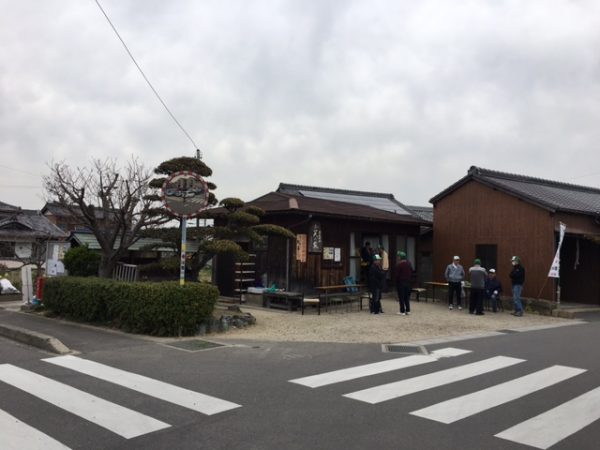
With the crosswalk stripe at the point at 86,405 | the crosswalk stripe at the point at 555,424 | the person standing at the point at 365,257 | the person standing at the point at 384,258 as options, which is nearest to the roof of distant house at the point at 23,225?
the person standing at the point at 365,257

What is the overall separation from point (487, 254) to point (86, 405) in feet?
48.2

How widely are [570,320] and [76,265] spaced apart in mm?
14526

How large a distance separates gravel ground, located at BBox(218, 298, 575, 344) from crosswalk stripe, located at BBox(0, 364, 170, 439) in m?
3.96

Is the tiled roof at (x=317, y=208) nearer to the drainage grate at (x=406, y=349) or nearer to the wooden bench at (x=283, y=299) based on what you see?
the wooden bench at (x=283, y=299)

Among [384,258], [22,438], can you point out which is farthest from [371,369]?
[384,258]

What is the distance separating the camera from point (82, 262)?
14047 millimetres

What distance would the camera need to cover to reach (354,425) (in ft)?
15.3

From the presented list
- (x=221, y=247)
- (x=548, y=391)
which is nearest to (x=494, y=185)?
(x=221, y=247)

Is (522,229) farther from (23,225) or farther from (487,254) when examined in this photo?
(23,225)

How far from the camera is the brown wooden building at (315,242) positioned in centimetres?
1462

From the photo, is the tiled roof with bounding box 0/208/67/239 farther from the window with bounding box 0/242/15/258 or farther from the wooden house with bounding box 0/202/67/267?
the window with bounding box 0/242/15/258

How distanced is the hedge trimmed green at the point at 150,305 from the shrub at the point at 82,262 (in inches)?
129

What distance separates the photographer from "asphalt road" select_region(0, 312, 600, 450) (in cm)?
432

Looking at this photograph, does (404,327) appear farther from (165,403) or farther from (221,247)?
(165,403)
